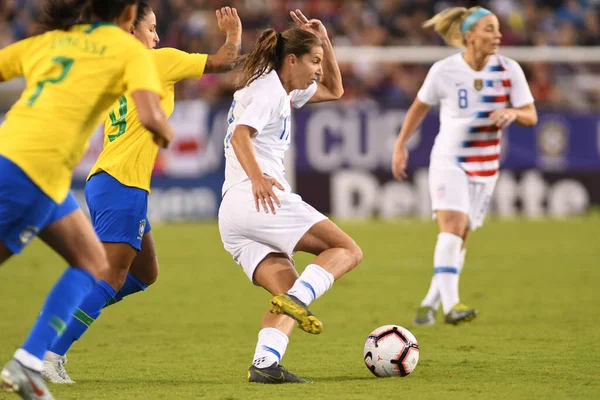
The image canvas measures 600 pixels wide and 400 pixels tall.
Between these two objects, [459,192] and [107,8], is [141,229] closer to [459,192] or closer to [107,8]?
[107,8]

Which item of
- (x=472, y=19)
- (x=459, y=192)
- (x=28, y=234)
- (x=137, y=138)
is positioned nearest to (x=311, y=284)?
(x=137, y=138)

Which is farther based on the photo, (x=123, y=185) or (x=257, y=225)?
(x=123, y=185)

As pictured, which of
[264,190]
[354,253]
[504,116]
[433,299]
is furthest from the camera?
[433,299]

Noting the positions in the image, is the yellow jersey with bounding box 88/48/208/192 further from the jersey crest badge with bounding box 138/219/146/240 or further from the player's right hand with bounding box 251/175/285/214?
the player's right hand with bounding box 251/175/285/214

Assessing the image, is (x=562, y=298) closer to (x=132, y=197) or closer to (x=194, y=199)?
(x=132, y=197)

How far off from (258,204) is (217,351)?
1910 millimetres

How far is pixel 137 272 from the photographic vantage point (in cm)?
654

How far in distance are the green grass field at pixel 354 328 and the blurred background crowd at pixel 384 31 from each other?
4.72 m

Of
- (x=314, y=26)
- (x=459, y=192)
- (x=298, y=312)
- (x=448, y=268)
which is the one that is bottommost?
(x=448, y=268)

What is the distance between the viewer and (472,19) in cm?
852

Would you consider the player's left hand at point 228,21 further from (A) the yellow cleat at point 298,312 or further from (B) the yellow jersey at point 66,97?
(A) the yellow cleat at point 298,312

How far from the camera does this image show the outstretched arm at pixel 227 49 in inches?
250

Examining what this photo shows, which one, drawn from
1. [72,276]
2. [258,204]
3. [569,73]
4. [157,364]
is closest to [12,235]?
[72,276]

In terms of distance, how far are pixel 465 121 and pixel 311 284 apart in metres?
3.44
